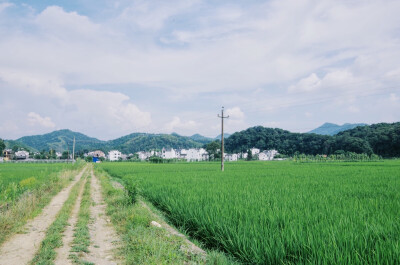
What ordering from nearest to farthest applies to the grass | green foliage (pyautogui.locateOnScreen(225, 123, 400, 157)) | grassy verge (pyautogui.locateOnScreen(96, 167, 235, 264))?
grassy verge (pyautogui.locateOnScreen(96, 167, 235, 264)), the grass, green foliage (pyautogui.locateOnScreen(225, 123, 400, 157))

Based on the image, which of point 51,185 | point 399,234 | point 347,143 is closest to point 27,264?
point 399,234

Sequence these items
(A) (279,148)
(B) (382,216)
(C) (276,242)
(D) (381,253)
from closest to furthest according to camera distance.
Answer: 1. (D) (381,253)
2. (C) (276,242)
3. (B) (382,216)
4. (A) (279,148)

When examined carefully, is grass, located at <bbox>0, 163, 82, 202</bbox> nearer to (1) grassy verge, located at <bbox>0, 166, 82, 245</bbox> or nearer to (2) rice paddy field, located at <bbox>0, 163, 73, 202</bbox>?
(2) rice paddy field, located at <bbox>0, 163, 73, 202</bbox>

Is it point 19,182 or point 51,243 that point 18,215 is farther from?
point 19,182

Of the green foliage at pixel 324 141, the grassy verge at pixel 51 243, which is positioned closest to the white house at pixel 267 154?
the green foliage at pixel 324 141

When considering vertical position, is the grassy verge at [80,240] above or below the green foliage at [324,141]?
below

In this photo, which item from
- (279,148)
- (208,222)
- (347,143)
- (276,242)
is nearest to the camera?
(276,242)

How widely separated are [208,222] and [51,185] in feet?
42.1

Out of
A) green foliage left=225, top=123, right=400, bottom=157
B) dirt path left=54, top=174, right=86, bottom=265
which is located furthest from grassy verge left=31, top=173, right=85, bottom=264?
green foliage left=225, top=123, right=400, bottom=157

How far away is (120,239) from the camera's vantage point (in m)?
6.06

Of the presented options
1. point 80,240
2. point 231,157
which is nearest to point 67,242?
Result: point 80,240

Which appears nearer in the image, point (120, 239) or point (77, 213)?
point (120, 239)

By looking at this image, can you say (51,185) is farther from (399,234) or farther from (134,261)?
(399,234)

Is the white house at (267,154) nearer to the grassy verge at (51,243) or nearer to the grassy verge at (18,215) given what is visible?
the grassy verge at (18,215)
